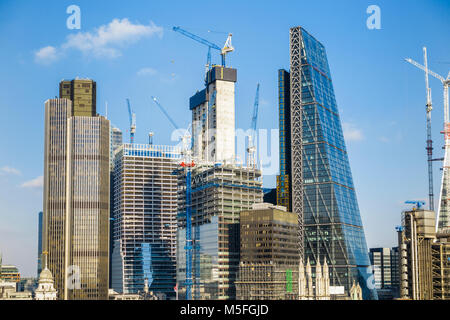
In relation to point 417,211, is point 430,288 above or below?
below

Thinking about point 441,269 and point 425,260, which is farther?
point 425,260

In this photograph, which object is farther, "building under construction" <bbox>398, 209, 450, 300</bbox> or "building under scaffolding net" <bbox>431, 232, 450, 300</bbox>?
"building under construction" <bbox>398, 209, 450, 300</bbox>

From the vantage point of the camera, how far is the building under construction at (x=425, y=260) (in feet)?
581

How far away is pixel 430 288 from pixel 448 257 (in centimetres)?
947

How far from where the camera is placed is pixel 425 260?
179m

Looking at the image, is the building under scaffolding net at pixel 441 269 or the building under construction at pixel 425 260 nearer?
the building under scaffolding net at pixel 441 269

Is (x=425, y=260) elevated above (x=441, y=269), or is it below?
above

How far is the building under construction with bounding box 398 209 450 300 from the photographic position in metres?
177
